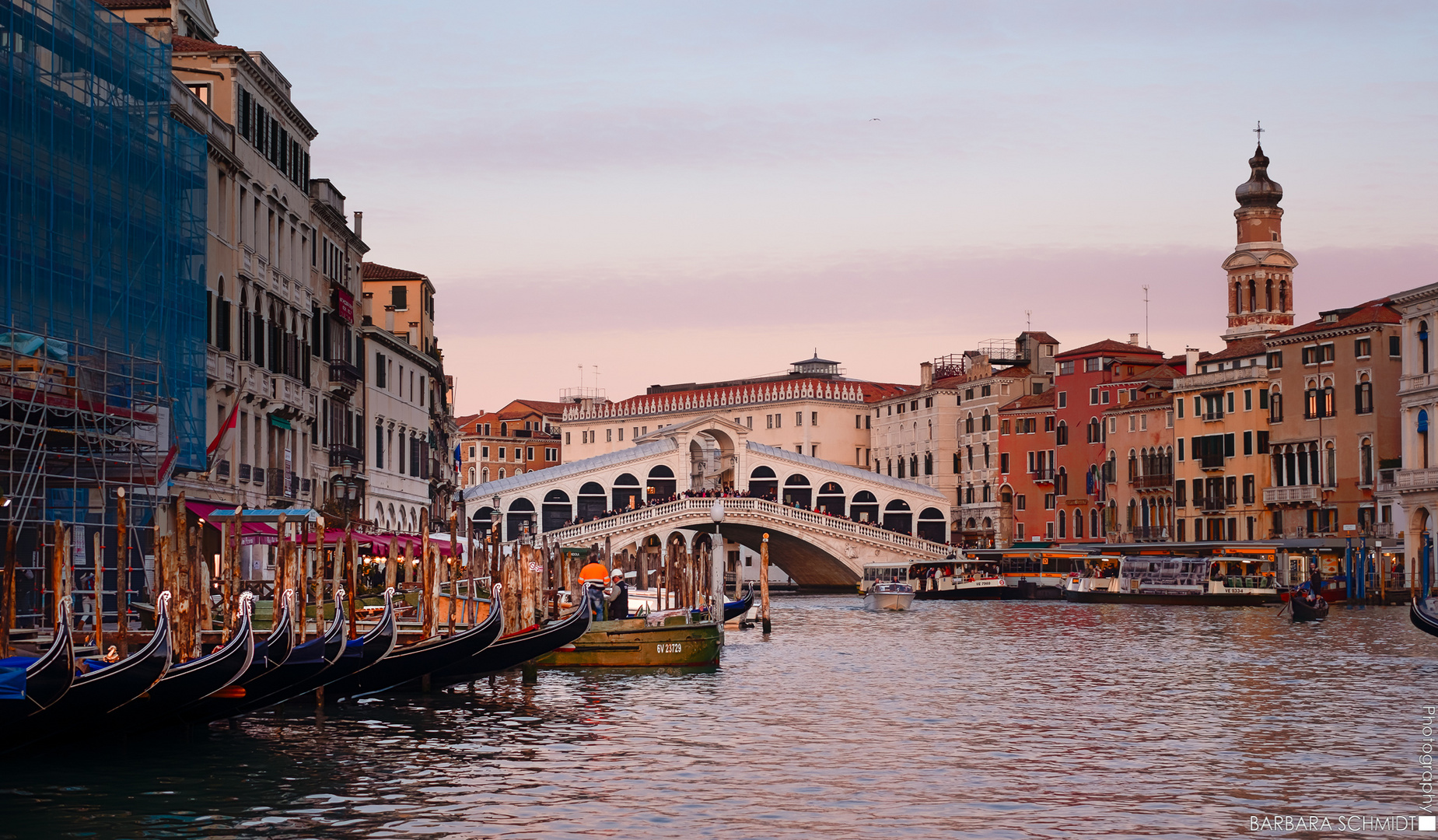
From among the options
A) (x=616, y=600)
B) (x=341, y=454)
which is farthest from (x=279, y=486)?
(x=616, y=600)

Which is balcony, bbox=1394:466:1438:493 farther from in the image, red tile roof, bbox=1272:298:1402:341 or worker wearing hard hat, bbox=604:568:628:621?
worker wearing hard hat, bbox=604:568:628:621

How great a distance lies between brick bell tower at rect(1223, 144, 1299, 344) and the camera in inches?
2852

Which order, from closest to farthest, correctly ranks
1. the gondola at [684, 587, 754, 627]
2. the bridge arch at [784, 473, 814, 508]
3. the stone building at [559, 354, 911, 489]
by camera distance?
the gondola at [684, 587, 754, 627], the bridge arch at [784, 473, 814, 508], the stone building at [559, 354, 911, 489]

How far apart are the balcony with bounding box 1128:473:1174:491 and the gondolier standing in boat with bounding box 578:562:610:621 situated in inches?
1377

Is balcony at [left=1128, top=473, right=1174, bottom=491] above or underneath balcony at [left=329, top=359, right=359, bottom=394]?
underneath

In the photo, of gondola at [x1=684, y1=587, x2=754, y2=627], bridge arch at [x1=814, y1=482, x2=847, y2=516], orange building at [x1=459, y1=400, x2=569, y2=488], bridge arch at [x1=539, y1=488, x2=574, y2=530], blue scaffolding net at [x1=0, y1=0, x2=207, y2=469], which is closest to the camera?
blue scaffolding net at [x1=0, y1=0, x2=207, y2=469]

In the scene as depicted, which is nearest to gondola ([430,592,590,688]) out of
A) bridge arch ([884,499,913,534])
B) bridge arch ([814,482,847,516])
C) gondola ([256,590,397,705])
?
gondola ([256,590,397,705])

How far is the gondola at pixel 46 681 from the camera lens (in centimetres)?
1411

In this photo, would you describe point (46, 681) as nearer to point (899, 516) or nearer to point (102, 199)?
point (102, 199)

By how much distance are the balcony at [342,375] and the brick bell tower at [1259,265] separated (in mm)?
42332

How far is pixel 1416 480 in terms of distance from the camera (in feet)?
166

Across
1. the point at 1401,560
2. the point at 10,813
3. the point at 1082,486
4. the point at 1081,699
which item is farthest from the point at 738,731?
the point at 1082,486

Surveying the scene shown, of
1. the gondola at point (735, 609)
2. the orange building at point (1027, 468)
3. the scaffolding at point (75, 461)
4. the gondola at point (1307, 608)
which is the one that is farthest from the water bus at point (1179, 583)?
the scaffolding at point (75, 461)

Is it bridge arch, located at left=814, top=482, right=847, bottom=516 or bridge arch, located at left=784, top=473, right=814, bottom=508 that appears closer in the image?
bridge arch, located at left=784, top=473, right=814, bottom=508
